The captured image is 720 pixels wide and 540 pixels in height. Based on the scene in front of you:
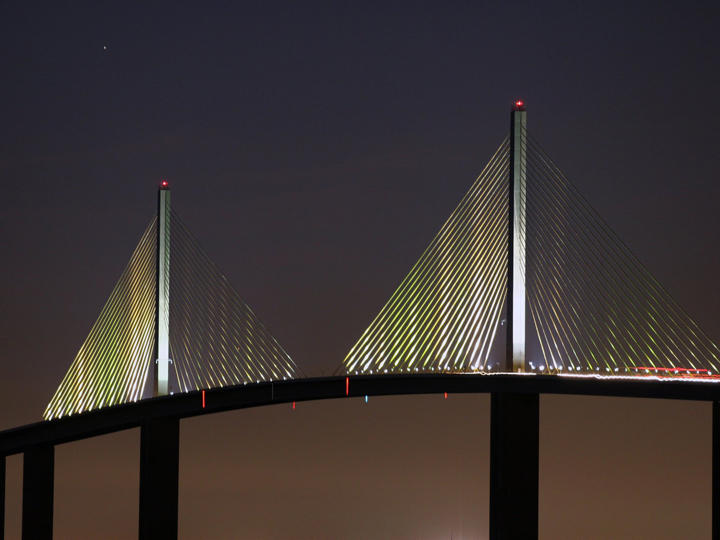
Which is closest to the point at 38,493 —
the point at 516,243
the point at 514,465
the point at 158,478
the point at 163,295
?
the point at 158,478

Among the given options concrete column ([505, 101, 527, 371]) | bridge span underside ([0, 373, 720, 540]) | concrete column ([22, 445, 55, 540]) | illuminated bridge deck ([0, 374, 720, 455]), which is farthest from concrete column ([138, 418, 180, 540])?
concrete column ([505, 101, 527, 371])

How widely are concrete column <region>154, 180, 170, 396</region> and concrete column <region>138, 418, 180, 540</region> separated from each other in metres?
1.08

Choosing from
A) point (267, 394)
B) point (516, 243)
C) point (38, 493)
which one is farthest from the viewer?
point (38, 493)

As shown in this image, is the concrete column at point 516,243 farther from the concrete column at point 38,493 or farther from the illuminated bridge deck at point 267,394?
the concrete column at point 38,493

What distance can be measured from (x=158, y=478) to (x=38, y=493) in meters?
3.65

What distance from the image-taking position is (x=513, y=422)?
124 feet

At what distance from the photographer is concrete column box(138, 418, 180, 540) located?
40.1m

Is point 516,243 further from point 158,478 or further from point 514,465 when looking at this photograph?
point 158,478

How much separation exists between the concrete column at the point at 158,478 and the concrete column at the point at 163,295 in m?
1.08

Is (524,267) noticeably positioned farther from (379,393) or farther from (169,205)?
(169,205)

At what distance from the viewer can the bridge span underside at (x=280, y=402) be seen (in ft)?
122

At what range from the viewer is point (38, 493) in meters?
41.3

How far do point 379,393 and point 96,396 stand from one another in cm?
824

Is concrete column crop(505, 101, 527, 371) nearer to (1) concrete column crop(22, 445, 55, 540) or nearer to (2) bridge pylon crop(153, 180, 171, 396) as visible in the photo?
(2) bridge pylon crop(153, 180, 171, 396)
